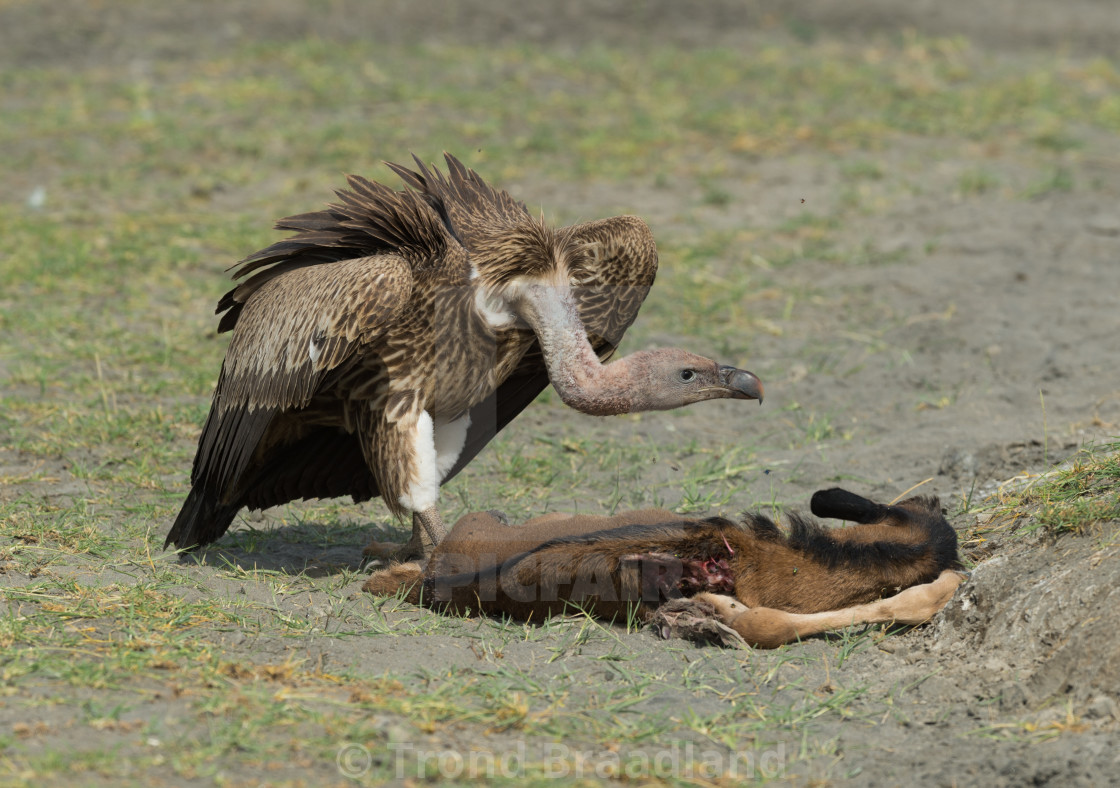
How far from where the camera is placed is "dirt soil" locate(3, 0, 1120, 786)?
3.30 m

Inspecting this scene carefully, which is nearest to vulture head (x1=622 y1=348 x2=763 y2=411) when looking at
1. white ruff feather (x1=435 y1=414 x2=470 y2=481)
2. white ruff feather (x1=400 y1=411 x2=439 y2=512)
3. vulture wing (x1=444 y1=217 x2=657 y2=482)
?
vulture wing (x1=444 y1=217 x2=657 y2=482)

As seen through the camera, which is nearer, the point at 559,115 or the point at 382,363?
the point at 382,363

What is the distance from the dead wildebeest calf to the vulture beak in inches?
16.2

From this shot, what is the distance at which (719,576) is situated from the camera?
12.9 ft

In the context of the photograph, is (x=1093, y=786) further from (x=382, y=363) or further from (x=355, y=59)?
(x=355, y=59)

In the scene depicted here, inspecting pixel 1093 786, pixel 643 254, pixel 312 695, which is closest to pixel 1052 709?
pixel 1093 786

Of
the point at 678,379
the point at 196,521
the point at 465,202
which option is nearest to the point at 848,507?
the point at 678,379

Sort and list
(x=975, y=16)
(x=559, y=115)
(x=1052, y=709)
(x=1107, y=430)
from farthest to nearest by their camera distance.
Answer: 1. (x=975, y=16)
2. (x=559, y=115)
3. (x=1107, y=430)
4. (x=1052, y=709)

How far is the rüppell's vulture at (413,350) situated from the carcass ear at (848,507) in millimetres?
450

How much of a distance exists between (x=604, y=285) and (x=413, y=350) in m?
0.84

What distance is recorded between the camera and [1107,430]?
519 cm

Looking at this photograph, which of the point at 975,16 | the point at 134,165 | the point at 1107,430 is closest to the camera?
the point at 1107,430

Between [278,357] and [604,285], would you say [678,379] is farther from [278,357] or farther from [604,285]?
[278,357]

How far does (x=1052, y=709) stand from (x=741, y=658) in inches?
34.7
